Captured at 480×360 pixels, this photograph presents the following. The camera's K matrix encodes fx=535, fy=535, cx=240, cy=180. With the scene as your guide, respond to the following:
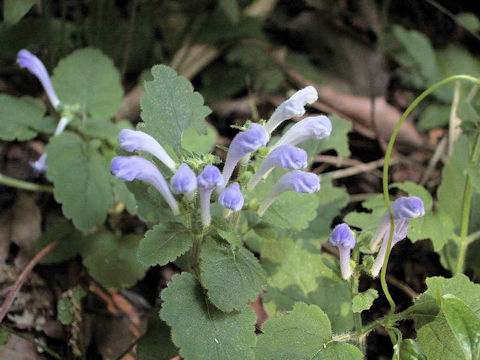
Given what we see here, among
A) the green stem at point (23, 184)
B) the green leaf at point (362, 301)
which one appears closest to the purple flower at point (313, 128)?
the green leaf at point (362, 301)

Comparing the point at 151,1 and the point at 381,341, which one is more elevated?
the point at 151,1

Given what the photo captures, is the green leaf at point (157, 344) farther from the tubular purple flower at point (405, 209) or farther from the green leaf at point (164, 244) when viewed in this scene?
the tubular purple flower at point (405, 209)

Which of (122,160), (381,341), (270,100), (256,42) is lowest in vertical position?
(381,341)

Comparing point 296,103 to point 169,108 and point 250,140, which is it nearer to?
point 250,140

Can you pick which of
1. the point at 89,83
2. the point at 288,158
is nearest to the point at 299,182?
the point at 288,158

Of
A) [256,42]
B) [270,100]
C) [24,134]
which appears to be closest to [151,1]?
[256,42]

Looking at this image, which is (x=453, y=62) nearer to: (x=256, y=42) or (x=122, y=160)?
(x=256, y=42)

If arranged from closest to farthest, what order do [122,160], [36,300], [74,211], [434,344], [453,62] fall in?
[122,160]
[434,344]
[74,211]
[36,300]
[453,62]
